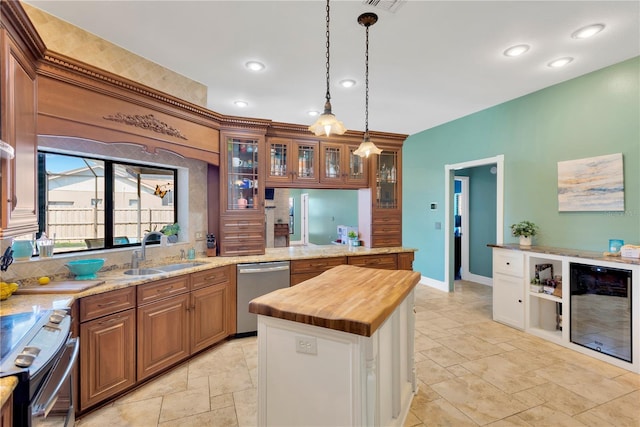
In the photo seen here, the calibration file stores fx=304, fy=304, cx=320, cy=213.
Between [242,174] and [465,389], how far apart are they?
307 cm

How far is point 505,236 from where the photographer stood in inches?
169

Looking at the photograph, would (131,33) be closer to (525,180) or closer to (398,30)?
(398,30)

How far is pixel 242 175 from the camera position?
367cm

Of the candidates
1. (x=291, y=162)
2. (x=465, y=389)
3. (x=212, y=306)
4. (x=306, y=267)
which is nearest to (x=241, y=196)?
(x=291, y=162)

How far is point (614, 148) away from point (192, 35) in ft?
14.0

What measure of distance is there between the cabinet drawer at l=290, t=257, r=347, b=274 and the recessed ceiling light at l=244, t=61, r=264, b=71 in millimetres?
2153

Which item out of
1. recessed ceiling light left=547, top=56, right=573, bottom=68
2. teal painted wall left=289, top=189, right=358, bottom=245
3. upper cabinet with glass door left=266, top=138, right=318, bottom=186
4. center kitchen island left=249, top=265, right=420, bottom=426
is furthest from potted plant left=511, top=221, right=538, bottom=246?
teal painted wall left=289, top=189, right=358, bottom=245

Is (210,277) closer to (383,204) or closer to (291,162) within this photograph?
(291,162)

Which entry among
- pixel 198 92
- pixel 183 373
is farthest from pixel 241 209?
pixel 183 373

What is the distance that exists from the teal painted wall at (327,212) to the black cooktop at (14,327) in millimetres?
6813

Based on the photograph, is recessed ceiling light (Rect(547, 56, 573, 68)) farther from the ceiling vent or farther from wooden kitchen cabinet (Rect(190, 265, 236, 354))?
wooden kitchen cabinet (Rect(190, 265, 236, 354))

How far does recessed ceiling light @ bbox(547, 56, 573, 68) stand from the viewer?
3.05 m

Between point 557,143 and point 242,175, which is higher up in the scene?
point 557,143

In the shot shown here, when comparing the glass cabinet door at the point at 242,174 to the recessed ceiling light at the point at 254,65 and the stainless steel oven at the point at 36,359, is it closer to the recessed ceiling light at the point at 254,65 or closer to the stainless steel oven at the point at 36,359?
the recessed ceiling light at the point at 254,65
